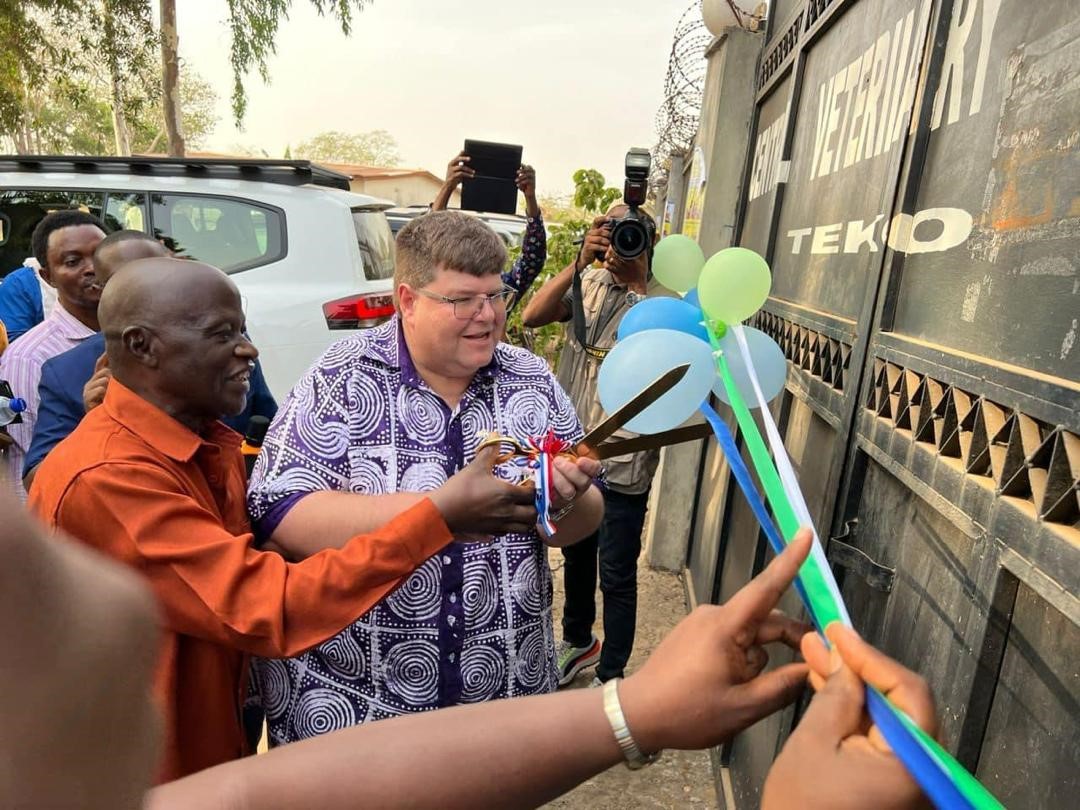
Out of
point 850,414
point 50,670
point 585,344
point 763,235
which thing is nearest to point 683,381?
point 850,414

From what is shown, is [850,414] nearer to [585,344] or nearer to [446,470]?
[446,470]

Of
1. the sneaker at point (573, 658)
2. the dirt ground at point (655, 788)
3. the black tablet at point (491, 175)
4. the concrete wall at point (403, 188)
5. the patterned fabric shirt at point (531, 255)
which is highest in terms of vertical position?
the concrete wall at point (403, 188)

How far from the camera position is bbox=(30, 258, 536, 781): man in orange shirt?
52.4 inches

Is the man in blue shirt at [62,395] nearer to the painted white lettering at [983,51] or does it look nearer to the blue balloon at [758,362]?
the blue balloon at [758,362]

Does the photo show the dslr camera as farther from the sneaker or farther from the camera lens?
the sneaker

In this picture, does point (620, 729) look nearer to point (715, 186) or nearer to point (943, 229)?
point (943, 229)

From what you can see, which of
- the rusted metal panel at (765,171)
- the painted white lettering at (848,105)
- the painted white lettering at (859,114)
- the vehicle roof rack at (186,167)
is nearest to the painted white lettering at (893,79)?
the painted white lettering at (859,114)

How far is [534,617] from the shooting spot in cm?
175

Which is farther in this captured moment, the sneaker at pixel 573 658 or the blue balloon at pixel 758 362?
the sneaker at pixel 573 658

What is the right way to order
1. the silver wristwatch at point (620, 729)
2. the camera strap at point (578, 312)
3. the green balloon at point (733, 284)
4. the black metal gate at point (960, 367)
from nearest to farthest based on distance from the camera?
1. the silver wristwatch at point (620, 729)
2. the black metal gate at point (960, 367)
3. the green balloon at point (733, 284)
4. the camera strap at point (578, 312)

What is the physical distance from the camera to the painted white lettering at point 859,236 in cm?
169

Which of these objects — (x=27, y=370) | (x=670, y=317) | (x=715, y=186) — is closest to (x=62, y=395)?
(x=27, y=370)

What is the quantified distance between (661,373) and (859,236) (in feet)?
2.75

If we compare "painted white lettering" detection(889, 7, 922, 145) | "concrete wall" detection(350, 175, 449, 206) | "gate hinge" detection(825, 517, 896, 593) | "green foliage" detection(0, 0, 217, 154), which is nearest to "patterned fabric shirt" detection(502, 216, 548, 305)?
"painted white lettering" detection(889, 7, 922, 145)
